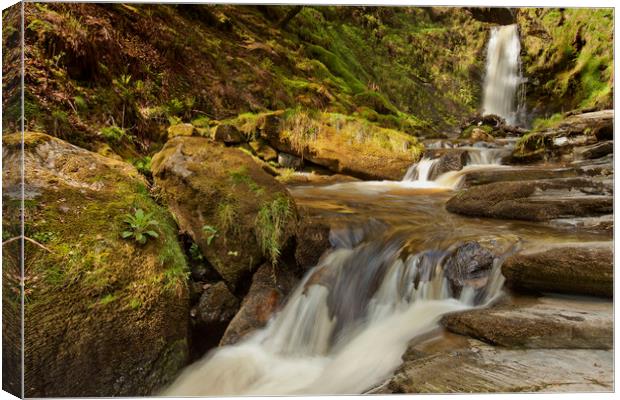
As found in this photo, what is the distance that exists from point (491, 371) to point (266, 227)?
1877 mm

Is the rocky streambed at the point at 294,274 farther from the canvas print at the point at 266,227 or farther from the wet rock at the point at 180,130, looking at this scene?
the wet rock at the point at 180,130

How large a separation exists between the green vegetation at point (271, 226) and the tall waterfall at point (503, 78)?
3.32m

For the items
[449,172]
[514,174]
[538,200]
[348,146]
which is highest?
[348,146]

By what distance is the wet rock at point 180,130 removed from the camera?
4297 millimetres

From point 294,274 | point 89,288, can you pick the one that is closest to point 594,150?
point 294,274

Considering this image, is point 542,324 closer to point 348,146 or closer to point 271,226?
point 271,226

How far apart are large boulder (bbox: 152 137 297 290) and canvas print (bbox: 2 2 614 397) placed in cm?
2

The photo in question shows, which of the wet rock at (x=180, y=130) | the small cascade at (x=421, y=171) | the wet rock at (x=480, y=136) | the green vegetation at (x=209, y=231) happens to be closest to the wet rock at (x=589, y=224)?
the small cascade at (x=421, y=171)

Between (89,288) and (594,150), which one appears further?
(594,150)

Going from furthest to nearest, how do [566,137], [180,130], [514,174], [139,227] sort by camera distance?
→ [514,174] → [566,137] → [180,130] → [139,227]

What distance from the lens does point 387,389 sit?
2295 mm

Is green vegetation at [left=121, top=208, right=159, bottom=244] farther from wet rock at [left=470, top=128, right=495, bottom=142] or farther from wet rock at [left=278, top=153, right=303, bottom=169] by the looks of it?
wet rock at [left=470, top=128, right=495, bottom=142]

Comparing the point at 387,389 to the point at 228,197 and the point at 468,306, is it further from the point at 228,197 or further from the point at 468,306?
the point at 228,197

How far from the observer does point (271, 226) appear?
331 centimetres
